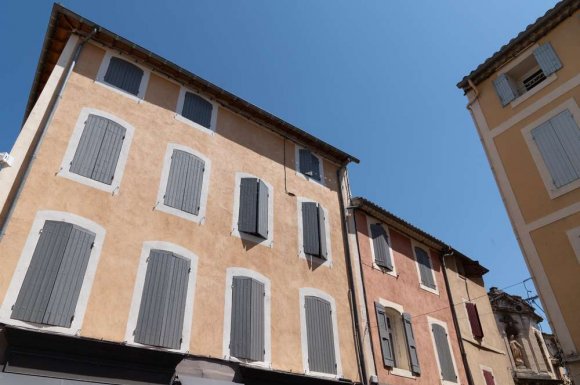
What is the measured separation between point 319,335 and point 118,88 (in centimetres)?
791

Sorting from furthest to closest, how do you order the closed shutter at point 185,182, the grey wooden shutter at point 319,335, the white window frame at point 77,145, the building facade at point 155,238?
the grey wooden shutter at point 319,335
the closed shutter at point 185,182
the white window frame at point 77,145
the building facade at point 155,238

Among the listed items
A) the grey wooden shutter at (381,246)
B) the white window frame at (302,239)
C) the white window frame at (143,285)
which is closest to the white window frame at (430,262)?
the grey wooden shutter at (381,246)

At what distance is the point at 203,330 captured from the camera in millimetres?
8820

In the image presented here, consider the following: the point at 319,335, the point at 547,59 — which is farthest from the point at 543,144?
the point at 319,335

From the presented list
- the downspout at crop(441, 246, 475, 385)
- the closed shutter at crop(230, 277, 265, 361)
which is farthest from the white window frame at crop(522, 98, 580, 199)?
the closed shutter at crop(230, 277, 265, 361)

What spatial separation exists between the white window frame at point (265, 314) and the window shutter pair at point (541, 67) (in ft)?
29.0

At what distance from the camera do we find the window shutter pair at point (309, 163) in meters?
14.1

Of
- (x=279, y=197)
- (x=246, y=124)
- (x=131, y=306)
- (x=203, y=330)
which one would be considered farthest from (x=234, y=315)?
(x=246, y=124)

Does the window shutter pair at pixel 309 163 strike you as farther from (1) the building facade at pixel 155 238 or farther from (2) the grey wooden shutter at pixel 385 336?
(2) the grey wooden shutter at pixel 385 336

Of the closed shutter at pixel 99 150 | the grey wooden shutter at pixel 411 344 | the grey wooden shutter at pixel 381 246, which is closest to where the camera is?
the closed shutter at pixel 99 150

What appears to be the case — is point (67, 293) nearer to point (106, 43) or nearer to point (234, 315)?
point (234, 315)

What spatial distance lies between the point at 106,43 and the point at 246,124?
4.36m

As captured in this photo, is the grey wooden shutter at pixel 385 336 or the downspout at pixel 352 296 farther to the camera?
the grey wooden shutter at pixel 385 336

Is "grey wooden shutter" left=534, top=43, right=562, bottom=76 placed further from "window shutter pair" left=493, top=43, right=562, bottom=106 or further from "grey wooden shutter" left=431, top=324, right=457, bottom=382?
"grey wooden shutter" left=431, top=324, right=457, bottom=382
